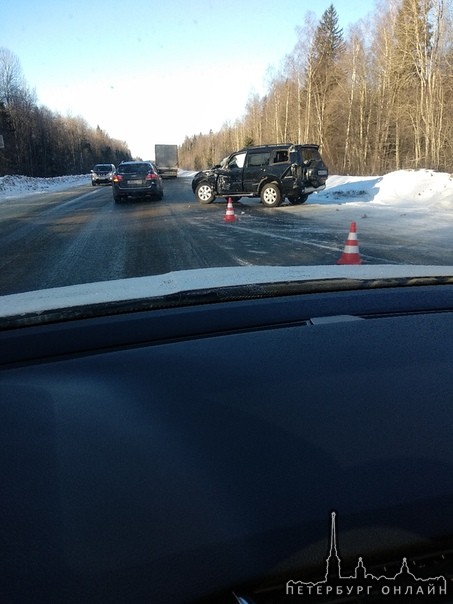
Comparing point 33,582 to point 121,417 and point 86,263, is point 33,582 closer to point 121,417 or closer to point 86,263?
point 121,417

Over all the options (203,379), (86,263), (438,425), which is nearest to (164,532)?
(203,379)

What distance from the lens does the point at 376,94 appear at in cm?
4731

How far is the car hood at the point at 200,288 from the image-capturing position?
78.0 inches

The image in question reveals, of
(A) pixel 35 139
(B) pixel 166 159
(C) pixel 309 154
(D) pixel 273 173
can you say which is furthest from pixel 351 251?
(A) pixel 35 139

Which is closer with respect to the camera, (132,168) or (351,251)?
(351,251)

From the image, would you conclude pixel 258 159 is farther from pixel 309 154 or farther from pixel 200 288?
pixel 200 288

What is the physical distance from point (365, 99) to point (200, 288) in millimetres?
51545

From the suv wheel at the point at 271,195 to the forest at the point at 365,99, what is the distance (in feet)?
41.3

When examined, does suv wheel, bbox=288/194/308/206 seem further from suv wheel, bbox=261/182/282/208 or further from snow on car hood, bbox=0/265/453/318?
snow on car hood, bbox=0/265/453/318

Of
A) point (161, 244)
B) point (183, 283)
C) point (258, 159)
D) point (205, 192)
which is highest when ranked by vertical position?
point (258, 159)

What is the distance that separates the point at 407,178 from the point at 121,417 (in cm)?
2271

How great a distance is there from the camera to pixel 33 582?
1010mm

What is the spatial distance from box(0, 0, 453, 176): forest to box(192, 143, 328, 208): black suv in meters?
11.8

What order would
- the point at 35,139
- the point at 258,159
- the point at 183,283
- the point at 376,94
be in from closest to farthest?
1. the point at 183,283
2. the point at 258,159
3. the point at 376,94
4. the point at 35,139
